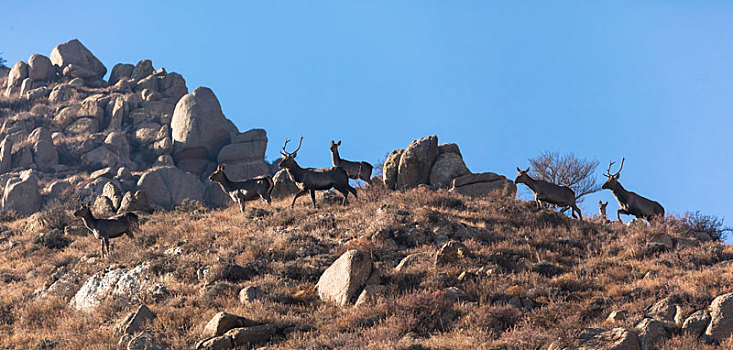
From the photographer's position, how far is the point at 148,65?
288 feet

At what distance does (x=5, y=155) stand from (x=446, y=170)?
50425 millimetres

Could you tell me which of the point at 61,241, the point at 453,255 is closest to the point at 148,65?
the point at 61,241

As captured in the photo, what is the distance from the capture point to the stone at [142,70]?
281 feet

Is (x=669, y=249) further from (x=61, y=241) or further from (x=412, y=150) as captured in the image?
(x=61, y=241)

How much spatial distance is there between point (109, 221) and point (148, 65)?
2730 inches

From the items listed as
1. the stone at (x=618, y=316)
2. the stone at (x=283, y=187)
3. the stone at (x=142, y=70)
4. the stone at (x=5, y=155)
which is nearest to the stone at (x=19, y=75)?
the stone at (x=142, y=70)

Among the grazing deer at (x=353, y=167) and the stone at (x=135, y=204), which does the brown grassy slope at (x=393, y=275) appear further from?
the stone at (x=135, y=204)

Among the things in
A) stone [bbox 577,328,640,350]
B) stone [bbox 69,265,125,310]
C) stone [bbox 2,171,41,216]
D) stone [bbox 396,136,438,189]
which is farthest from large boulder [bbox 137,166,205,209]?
stone [bbox 577,328,640,350]

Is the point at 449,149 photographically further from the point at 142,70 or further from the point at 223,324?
the point at 142,70

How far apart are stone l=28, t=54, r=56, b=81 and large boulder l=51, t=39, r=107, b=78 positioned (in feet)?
6.29

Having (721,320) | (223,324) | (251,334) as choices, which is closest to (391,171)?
(223,324)

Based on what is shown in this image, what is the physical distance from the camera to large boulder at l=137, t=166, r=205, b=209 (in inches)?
2256

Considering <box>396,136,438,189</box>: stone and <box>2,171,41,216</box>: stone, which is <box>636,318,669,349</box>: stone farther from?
<box>2,171,41,216</box>: stone

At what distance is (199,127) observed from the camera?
217ft
